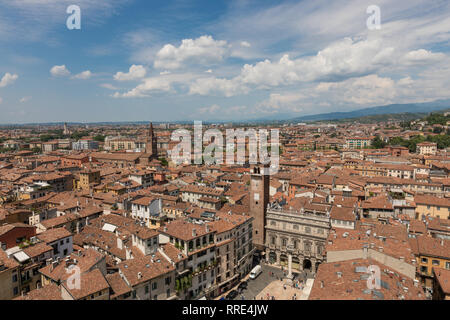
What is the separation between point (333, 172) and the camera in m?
79.7

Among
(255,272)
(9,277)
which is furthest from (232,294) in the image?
(9,277)

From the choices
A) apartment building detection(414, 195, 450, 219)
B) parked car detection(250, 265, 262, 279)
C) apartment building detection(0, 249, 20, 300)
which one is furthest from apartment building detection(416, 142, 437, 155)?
apartment building detection(0, 249, 20, 300)

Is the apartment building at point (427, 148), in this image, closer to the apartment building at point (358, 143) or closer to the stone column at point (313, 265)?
the apartment building at point (358, 143)

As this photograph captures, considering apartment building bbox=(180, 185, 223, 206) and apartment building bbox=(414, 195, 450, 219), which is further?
apartment building bbox=(180, 185, 223, 206)

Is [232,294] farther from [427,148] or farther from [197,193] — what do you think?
[427,148]

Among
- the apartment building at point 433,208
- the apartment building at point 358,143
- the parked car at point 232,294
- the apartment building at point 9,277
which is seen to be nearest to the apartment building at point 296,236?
the parked car at point 232,294

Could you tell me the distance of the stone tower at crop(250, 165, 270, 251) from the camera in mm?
45875

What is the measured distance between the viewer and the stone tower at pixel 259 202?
45.9 metres

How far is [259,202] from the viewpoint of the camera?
152 ft

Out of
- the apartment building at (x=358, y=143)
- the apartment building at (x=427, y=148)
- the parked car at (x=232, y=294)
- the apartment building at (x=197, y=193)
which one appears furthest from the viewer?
the apartment building at (x=358, y=143)

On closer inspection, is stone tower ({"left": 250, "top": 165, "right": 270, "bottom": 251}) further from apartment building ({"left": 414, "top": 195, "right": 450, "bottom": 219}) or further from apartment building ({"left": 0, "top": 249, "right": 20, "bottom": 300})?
apartment building ({"left": 0, "top": 249, "right": 20, "bottom": 300})

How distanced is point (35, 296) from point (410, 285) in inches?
1170
